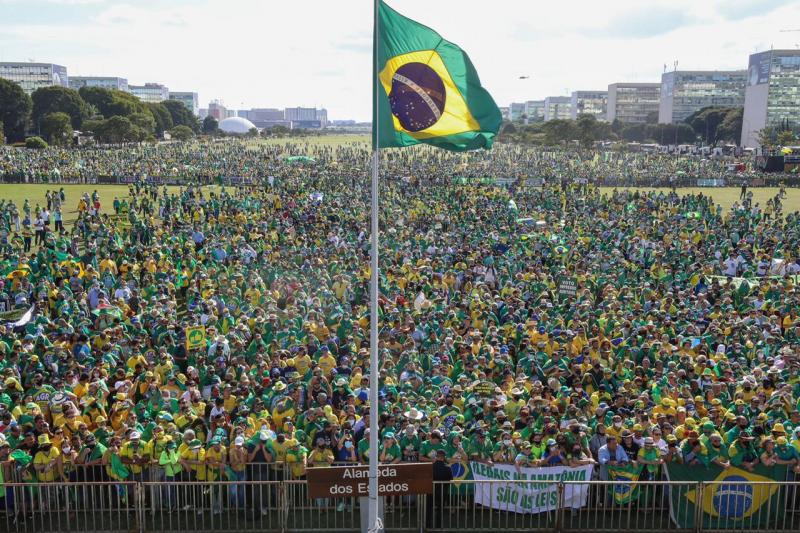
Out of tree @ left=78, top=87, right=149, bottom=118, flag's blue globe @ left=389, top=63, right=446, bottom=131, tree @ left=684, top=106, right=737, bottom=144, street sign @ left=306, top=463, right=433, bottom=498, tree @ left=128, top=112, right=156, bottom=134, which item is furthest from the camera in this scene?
tree @ left=684, top=106, right=737, bottom=144

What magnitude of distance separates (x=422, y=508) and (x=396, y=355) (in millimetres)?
4444

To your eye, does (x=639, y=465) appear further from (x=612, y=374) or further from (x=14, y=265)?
(x=14, y=265)

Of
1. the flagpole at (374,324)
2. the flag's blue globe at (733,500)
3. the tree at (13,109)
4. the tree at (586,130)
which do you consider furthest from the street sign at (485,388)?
the tree at (13,109)

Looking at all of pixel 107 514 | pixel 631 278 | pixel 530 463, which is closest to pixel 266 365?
pixel 107 514

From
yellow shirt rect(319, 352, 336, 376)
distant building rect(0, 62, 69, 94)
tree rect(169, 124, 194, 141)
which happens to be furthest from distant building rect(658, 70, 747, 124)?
yellow shirt rect(319, 352, 336, 376)

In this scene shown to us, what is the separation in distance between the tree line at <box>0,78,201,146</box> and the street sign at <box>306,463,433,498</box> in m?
84.6

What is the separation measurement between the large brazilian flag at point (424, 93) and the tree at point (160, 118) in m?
124

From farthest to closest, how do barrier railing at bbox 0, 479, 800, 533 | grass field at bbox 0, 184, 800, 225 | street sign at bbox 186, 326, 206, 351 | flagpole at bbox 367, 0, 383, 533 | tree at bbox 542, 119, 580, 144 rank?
tree at bbox 542, 119, 580, 144
grass field at bbox 0, 184, 800, 225
street sign at bbox 186, 326, 206, 351
barrier railing at bbox 0, 479, 800, 533
flagpole at bbox 367, 0, 383, 533

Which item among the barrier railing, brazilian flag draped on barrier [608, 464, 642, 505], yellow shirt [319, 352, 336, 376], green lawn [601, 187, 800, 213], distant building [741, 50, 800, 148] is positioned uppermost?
distant building [741, 50, 800, 148]

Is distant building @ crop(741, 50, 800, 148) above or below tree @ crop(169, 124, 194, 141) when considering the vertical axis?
above

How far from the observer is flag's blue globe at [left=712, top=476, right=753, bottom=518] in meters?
8.49

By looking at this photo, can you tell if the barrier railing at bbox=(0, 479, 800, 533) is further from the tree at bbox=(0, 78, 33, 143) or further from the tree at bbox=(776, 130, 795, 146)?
the tree at bbox=(0, 78, 33, 143)

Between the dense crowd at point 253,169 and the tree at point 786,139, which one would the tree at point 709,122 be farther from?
the dense crowd at point 253,169

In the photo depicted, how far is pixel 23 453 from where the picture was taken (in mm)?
8734
